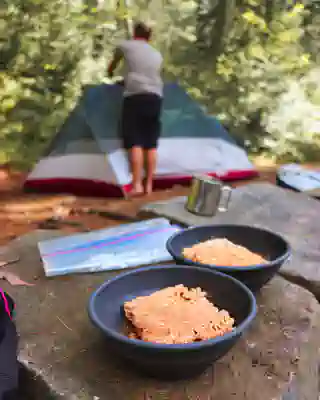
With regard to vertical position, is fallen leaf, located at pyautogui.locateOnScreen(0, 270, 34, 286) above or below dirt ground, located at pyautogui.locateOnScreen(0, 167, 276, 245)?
above

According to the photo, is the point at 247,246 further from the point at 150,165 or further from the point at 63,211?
the point at 150,165

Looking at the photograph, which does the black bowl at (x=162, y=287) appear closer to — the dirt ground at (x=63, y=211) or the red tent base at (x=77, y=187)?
the dirt ground at (x=63, y=211)

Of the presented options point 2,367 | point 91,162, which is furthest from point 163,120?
point 2,367

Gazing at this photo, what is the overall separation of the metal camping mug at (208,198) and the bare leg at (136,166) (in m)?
1.55

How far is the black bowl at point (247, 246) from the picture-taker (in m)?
1.09

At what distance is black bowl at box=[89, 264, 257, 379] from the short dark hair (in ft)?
9.02

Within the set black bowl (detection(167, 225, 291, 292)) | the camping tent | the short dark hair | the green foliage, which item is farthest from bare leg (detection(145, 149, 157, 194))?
black bowl (detection(167, 225, 291, 292))

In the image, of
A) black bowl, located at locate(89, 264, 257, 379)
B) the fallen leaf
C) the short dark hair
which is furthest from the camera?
the short dark hair

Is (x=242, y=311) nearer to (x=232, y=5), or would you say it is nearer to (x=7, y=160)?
(x=7, y=160)

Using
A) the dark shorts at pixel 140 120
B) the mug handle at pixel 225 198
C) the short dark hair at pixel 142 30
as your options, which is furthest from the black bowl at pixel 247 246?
the short dark hair at pixel 142 30

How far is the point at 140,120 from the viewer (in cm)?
362

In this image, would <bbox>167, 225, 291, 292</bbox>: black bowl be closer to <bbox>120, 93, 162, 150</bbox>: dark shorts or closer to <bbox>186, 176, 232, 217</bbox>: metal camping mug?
<bbox>186, 176, 232, 217</bbox>: metal camping mug

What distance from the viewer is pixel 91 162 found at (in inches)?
142

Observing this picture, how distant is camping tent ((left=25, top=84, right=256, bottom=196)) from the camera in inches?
142
